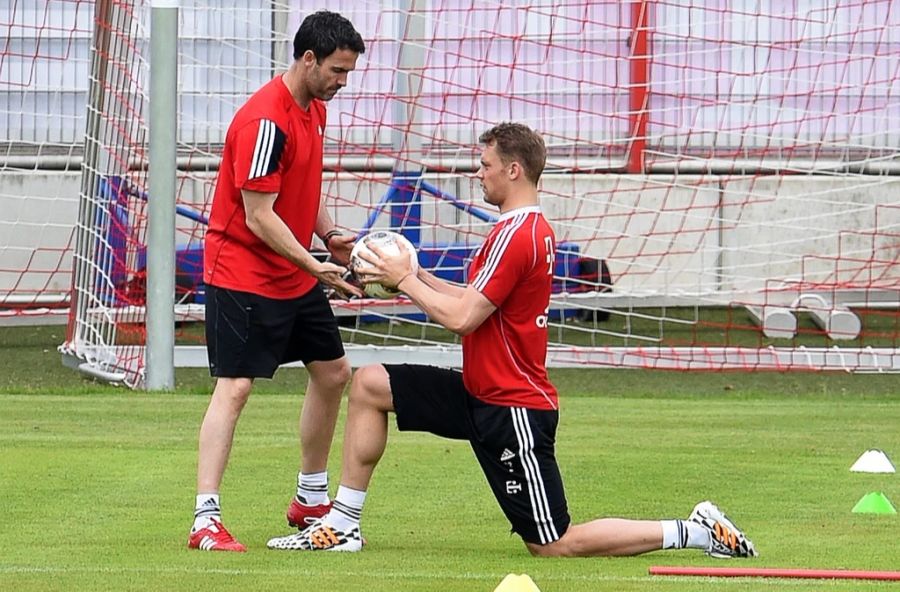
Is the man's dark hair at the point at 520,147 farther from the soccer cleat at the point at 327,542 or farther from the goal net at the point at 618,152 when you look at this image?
the goal net at the point at 618,152

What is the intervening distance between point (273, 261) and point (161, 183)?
5322mm

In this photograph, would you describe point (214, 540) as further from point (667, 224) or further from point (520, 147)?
point (667, 224)

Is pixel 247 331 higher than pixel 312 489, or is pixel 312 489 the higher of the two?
pixel 247 331

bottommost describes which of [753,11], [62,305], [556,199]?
[62,305]

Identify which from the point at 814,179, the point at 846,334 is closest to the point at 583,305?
the point at 846,334

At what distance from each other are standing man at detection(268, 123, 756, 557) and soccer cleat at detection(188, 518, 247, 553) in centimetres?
18

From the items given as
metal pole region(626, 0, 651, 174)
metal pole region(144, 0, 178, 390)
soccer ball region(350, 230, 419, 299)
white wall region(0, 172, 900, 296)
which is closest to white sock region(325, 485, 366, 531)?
soccer ball region(350, 230, 419, 299)

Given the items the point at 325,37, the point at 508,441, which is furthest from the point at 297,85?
the point at 508,441

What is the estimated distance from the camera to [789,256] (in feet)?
56.2

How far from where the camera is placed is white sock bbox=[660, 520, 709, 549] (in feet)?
20.7

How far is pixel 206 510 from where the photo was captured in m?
6.48

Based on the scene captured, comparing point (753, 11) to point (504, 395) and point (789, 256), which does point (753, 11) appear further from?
point (504, 395)

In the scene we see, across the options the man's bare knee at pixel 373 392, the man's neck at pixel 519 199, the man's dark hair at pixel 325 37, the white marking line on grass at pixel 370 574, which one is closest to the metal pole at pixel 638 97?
the man's dark hair at pixel 325 37

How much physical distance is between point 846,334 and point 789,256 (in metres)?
2.01
